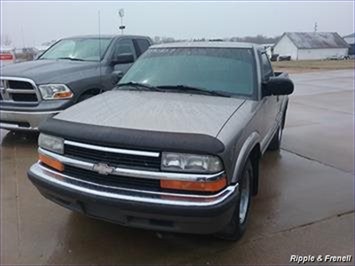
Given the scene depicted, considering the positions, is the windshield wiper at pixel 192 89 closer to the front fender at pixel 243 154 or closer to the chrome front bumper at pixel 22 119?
the front fender at pixel 243 154

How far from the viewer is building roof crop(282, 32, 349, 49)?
88.8 meters

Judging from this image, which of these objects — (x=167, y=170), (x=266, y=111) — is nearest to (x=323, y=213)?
(x=266, y=111)

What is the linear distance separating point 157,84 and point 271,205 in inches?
68.6

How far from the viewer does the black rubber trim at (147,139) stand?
9.00 feet

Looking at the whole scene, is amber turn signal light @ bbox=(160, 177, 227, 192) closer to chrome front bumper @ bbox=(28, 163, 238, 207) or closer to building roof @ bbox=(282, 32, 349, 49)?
chrome front bumper @ bbox=(28, 163, 238, 207)

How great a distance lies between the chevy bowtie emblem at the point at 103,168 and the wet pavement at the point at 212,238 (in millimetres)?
747

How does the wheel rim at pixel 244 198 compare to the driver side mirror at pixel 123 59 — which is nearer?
the wheel rim at pixel 244 198

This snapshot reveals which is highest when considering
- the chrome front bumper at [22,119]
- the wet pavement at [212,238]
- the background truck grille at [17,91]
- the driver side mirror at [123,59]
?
the driver side mirror at [123,59]

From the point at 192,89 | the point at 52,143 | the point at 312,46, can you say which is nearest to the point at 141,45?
the point at 192,89

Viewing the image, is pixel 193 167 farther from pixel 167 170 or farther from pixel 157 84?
pixel 157 84

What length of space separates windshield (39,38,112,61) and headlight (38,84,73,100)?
3.77ft

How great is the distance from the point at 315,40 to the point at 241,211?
95.5m

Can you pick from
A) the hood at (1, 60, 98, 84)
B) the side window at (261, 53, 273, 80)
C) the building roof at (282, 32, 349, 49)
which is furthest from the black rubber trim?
the building roof at (282, 32, 349, 49)

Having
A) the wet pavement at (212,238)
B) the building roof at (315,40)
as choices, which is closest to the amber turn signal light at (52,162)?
the wet pavement at (212,238)
